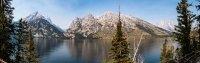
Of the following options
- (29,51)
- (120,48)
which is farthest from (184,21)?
(29,51)

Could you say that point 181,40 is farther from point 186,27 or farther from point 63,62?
point 63,62

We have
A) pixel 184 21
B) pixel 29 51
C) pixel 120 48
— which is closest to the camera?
pixel 120 48

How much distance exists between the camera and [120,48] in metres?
26.1

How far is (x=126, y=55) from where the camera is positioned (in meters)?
27.1

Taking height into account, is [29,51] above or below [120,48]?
below

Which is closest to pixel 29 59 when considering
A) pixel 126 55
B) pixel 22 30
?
pixel 22 30

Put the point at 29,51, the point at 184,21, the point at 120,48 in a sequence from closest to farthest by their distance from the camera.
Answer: the point at 120,48 < the point at 184,21 < the point at 29,51

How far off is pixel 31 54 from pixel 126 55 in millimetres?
27711

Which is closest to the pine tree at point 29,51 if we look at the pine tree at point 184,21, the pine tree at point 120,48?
the pine tree at point 120,48

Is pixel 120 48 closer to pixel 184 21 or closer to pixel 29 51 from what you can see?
pixel 184 21

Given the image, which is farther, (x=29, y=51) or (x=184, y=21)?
(x=29, y=51)

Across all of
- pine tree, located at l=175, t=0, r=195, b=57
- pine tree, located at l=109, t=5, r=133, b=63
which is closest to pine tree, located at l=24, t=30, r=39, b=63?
pine tree, located at l=109, t=5, r=133, b=63

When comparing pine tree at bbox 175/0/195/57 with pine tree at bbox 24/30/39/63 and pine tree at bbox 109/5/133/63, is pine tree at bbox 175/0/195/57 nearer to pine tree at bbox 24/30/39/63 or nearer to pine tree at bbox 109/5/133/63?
pine tree at bbox 109/5/133/63

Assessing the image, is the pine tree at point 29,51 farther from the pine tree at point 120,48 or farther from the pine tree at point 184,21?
the pine tree at point 184,21
